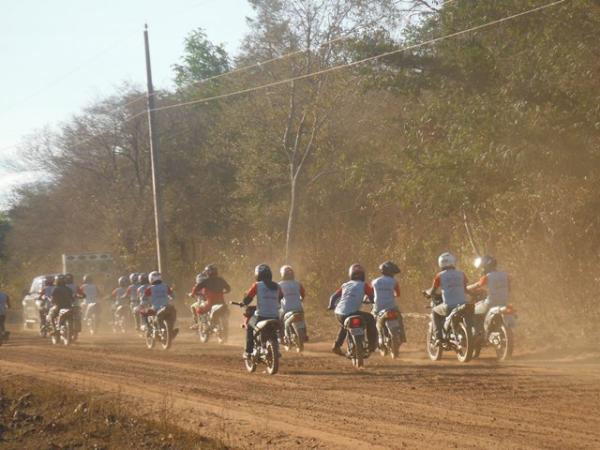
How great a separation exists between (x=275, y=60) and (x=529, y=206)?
17917 mm

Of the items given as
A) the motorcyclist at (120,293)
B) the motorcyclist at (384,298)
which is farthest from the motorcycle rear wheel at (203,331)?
the motorcyclist at (384,298)

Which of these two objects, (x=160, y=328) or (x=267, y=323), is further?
(x=160, y=328)

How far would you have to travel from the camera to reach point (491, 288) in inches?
738

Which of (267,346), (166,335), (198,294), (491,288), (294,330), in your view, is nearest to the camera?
(267,346)

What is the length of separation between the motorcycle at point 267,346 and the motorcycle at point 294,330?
302cm

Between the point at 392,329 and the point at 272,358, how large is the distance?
311 cm

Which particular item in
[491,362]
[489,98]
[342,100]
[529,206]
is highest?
[342,100]

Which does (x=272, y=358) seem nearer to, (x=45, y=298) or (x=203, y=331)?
(x=203, y=331)

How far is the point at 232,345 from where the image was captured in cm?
2655

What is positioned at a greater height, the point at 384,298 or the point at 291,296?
the point at 291,296

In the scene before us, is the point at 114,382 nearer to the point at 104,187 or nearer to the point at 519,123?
the point at 519,123

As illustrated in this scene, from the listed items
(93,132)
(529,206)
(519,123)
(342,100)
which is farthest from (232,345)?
(93,132)

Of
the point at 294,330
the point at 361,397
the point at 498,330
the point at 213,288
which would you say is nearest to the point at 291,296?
the point at 294,330

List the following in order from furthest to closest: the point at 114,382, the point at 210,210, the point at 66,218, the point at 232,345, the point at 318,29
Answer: the point at 66,218 < the point at 210,210 < the point at 318,29 < the point at 232,345 < the point at 114,382
